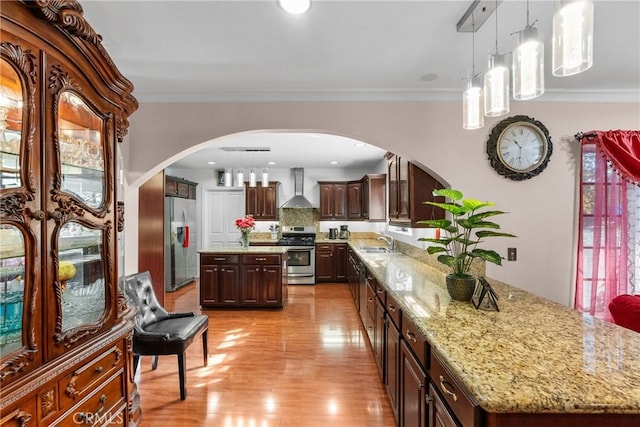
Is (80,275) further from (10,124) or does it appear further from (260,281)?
(260,281)

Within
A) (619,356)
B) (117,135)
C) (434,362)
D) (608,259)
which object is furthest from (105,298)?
(608,259)

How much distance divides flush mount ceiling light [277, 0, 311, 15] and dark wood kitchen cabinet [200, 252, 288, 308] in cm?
359

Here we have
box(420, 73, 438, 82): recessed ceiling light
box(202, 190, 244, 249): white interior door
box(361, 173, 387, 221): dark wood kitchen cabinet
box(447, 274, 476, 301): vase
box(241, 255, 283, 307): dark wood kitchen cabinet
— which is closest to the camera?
box(447, 274, 476, 301): vase

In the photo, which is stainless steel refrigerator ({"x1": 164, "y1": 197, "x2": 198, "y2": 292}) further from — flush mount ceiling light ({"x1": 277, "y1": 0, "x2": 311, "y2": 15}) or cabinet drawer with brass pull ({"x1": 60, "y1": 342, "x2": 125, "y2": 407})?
flush mount ceiling light ({"x1": 277, "y1": 0, "x2": 311, "y2": 15})

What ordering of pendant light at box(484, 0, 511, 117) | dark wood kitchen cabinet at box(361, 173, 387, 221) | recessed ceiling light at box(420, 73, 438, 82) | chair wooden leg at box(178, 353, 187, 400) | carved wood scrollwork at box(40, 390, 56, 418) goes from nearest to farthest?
carved wood scrollwork at box(40, 390, 56, 418), pendant light at box(484, 0, 511, 117), chair wooden leg at box(178, 353, 187, 400), recessed ceiling light at box(420, 73, 438, 82), dark wood kitchen cabinet at box(361, 173, 387, 221)

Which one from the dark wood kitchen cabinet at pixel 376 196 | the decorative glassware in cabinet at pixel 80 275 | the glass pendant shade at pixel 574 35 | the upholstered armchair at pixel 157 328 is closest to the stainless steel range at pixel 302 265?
the dark wood kitchen cabinet at pixel 376 196

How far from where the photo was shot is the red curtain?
279 centimetres

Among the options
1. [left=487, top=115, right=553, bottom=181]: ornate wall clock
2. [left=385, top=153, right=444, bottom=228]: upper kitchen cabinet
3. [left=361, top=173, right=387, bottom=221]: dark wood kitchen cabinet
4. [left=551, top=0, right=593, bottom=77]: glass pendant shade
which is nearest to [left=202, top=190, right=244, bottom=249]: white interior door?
[left=361, top=173, right=387, bottom=221]: dark wood kitchen cabinet

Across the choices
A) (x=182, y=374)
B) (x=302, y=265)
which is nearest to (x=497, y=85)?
(x=182, y=374)

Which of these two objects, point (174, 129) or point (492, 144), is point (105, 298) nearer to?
point (174, 129)

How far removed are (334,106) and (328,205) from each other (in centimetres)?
437

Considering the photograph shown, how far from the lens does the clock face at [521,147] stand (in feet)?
9.25

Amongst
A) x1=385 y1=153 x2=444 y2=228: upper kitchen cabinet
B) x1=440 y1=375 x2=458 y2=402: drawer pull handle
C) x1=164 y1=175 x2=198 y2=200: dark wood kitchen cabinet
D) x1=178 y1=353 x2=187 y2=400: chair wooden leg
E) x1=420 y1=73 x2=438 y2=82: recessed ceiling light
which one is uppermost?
x1=420 y1=73 x2=438 y2=82: recessed ceiling light

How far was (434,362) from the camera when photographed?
4.47 ft
